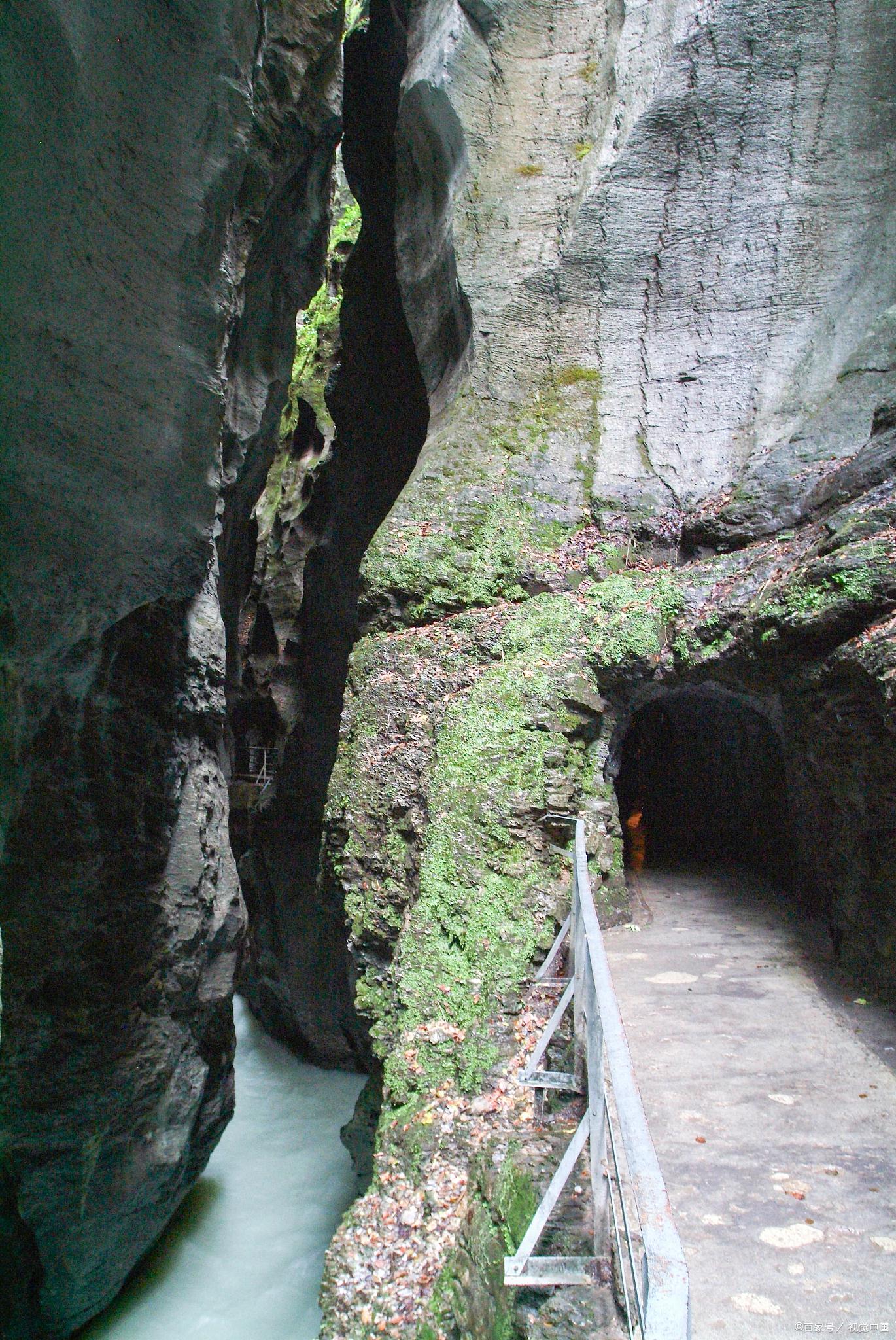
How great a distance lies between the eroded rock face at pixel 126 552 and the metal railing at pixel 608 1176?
4355 millimetres

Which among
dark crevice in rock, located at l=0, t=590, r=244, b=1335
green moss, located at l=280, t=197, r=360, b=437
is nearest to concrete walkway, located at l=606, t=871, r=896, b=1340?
dark crevice in rock, located at l=0, t=590, r=244, b=1335

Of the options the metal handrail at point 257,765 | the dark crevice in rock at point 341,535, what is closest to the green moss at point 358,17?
the dark crevice in rock at point 341,535

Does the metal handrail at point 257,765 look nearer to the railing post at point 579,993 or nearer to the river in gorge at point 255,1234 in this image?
the river in gorge at point 255,1234

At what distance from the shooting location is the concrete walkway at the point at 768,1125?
2754 mm

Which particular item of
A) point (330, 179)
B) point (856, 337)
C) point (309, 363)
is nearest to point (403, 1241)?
point (856, 337)

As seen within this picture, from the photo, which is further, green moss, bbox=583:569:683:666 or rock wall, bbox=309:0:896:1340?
green moss, bbox=583:569:683:666

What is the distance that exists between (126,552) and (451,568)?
3.58m

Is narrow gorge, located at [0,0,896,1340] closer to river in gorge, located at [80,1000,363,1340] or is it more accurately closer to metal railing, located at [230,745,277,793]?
river in gorge, located at [80,1000,363,1340]

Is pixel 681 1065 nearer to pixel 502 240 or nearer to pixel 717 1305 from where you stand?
pixel 717 1305

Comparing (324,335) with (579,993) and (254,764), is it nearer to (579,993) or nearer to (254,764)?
(254,764)

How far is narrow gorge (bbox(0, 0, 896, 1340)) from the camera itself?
4.93m

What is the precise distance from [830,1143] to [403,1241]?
2.69 meters

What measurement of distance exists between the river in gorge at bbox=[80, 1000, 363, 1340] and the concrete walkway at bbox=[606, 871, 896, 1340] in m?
6.87

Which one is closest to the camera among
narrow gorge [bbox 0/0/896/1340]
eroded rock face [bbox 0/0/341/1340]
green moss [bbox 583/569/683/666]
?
eroded rock face [bbox 0/0/341/1340]
